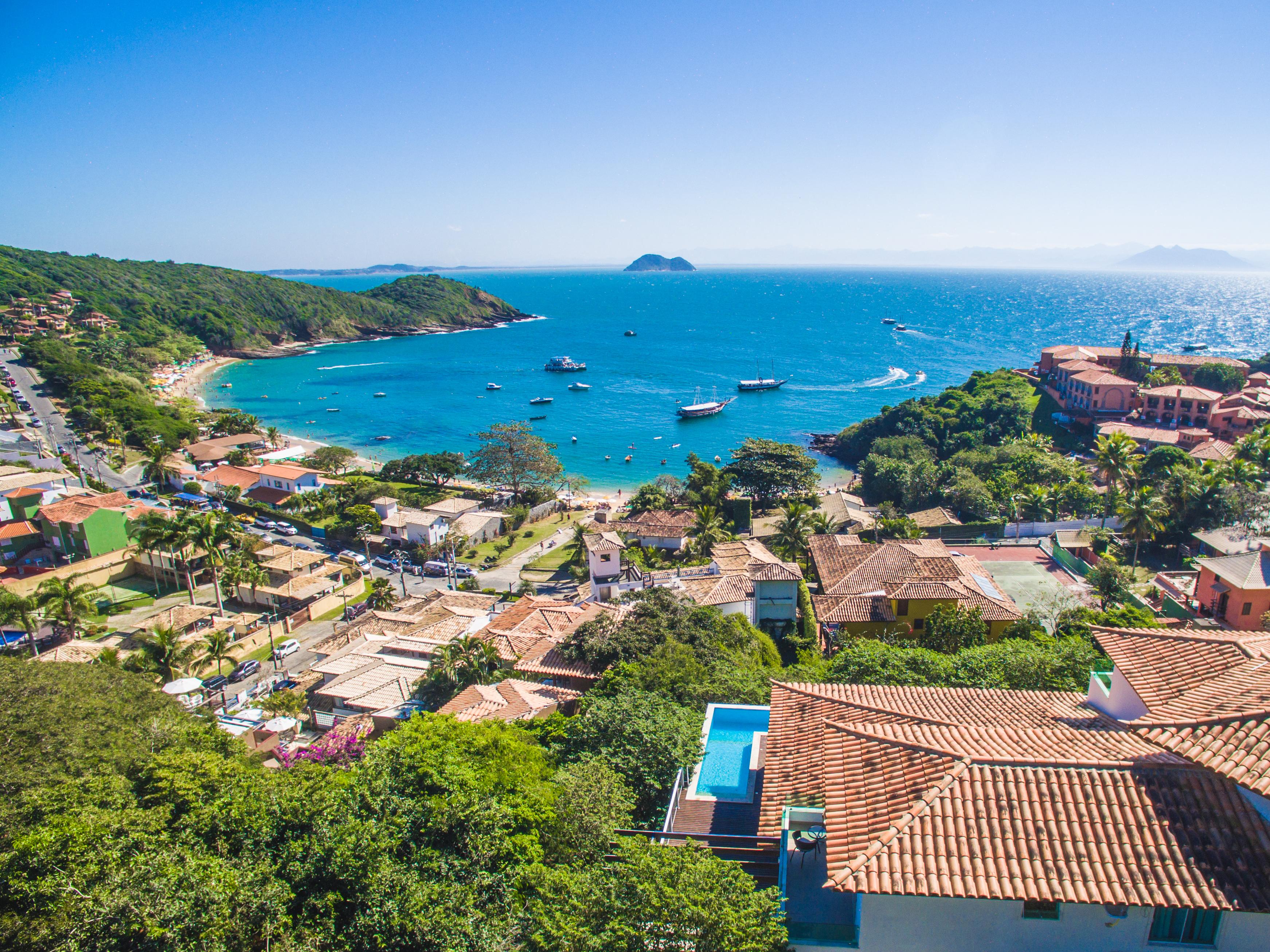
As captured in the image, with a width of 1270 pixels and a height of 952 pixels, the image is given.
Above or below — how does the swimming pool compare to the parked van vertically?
above

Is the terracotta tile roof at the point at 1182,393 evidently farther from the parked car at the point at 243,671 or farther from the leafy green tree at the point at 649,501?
the parked car at the point at 243,671

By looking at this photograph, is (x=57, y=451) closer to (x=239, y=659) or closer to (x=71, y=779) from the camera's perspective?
(x=239, y=659)

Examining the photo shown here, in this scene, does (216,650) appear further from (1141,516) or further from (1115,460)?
(1115,460)

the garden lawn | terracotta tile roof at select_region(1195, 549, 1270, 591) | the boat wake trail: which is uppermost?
terracotta tile roof at select_region(1195, 549, 1270, 591)

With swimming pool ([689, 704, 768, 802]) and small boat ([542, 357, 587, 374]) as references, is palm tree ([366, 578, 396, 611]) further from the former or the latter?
small boat ([542, 357, 587, 374])

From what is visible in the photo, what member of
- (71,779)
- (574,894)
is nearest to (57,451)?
Result: (71,779)

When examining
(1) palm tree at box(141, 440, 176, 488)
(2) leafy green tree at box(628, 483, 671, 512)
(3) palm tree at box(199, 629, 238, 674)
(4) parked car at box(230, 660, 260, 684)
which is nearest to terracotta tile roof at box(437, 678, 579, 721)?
(4) parked car at box(230, 660, 260, 684)
